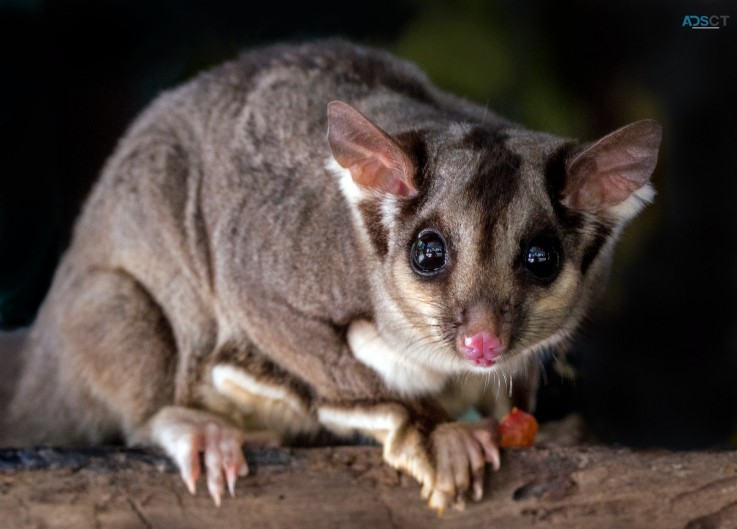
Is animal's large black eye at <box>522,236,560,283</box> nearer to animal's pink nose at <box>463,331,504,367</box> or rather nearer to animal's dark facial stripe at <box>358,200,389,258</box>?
animal's pink nose at <box>463,331,504,367</box>

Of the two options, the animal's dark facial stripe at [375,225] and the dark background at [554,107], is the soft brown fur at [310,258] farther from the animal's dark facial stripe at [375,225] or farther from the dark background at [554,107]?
the dark background at [554,107]

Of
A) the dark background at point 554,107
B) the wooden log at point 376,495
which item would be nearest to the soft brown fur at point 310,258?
the wooden log at point 376,495

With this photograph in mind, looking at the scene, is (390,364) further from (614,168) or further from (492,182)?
(614,168)

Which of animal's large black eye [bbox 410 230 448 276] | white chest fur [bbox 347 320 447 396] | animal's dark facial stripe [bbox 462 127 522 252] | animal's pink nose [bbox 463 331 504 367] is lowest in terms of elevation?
white chest fur [bbox 347 320 447 396]

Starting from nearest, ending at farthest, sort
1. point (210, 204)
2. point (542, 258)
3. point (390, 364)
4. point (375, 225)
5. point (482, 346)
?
1. point (482, 346)
2. point (542, 258)
3. point (375, 225)
4. point (390, 364)
5. point (210, 204)

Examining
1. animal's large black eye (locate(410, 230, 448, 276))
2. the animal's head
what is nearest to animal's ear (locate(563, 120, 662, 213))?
the animal's head

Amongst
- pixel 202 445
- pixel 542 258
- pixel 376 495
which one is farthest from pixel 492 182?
pixel 202 445
